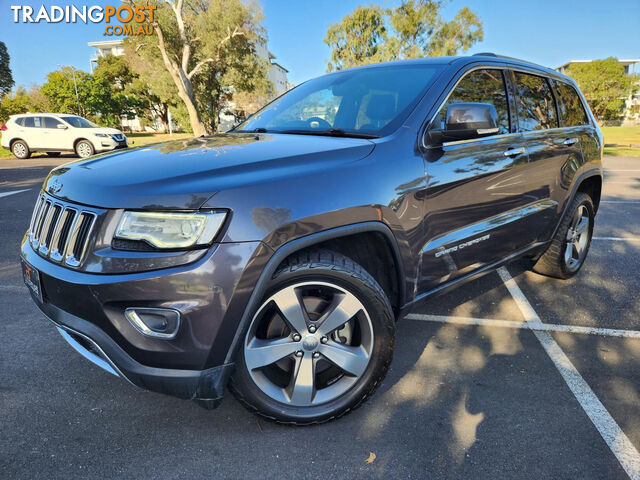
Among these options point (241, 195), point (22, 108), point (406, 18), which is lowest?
point (241, 195)

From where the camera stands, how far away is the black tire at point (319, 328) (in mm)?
1864

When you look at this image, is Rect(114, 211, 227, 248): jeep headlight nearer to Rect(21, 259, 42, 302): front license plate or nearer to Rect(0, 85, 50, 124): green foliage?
Rect(21, 259, 42, 302): front license plate

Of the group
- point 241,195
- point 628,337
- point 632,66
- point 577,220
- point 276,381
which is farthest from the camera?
point 632,66

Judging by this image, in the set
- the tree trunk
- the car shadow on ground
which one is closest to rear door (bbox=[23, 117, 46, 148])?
the car shadow on ground

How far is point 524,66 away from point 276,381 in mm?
2969

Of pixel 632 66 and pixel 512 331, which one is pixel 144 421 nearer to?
pixel 512 331

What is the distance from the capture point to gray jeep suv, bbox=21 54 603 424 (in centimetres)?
166

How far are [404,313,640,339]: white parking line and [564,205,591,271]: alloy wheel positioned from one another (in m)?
0.91

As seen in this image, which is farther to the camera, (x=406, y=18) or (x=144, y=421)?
(x=406, y=18)

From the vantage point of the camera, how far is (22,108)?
39594mm

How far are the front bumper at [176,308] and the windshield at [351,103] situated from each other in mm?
1165

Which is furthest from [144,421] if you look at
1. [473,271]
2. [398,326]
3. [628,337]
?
[628,337]

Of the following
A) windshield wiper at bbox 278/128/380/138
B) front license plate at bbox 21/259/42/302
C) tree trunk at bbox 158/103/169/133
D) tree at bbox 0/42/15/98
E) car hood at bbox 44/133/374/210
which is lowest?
front license plate at bbox 21/259/42/302

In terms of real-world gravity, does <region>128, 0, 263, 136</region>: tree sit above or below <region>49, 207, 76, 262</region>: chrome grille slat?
above
